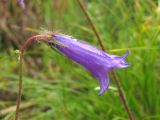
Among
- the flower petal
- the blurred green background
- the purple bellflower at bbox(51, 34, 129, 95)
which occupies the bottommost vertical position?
Answer: the blurred green background

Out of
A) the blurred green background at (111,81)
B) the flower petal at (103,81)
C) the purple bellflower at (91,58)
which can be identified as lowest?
the blurred green background at (111,81)

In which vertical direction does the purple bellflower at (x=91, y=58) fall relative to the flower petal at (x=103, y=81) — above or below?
above

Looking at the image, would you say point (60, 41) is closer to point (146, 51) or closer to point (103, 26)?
point (146, 51)

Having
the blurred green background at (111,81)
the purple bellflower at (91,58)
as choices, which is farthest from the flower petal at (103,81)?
the blurred green background at (111,81)

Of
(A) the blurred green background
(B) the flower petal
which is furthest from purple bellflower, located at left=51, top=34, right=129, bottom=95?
(A) the blurred green background

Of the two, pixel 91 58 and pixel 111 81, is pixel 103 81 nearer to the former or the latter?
pixel 91 58

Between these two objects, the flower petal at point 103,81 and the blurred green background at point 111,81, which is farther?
the blurred green background at point 111,81

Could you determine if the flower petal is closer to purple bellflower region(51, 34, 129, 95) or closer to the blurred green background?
purple bellflower region(51, 34, 129, 95)

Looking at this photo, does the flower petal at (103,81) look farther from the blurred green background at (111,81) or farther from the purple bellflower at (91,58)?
the blurred green background at (111,81)

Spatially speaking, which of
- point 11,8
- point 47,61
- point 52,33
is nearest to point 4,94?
point 47,61

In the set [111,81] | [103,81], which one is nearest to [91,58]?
[103,81]
